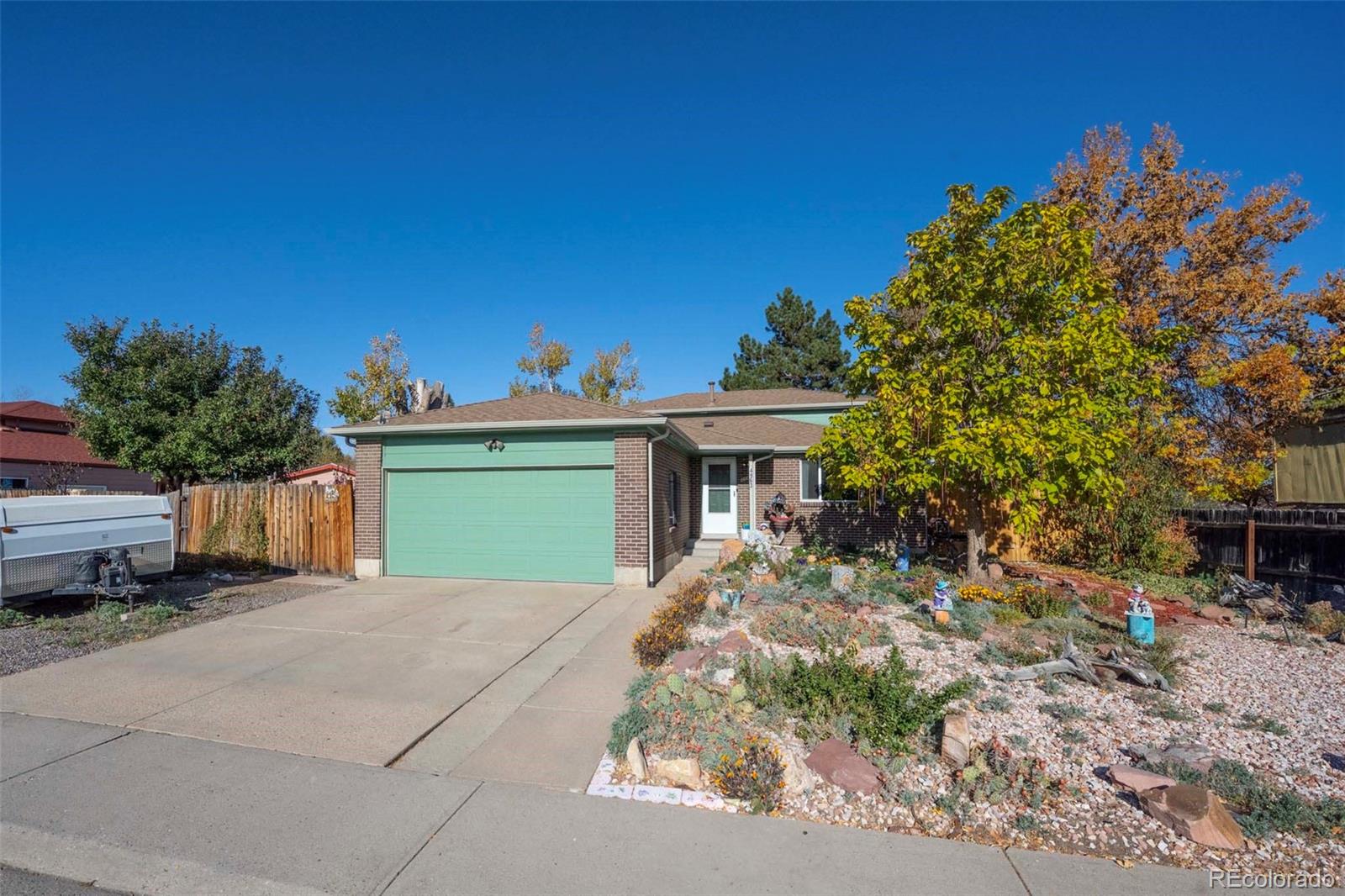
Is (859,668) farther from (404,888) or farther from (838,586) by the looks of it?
(838,586)

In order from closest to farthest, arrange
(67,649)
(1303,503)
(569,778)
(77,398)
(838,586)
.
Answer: (569,778) < (67,649) < (838,586) < (1303,503) < (77,398)

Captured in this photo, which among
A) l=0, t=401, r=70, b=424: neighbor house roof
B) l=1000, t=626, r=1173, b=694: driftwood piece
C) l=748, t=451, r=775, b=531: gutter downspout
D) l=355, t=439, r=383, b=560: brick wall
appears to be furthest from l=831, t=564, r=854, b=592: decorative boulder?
l=0, t=401, r=70, b=424: neighbor house roof

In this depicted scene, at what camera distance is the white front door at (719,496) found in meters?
14.9

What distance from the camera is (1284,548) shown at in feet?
27.1

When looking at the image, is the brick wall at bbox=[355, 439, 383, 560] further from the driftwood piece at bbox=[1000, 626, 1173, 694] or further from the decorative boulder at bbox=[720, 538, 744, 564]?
the driftwood piece at bbox=[1000, 626, 1173, 694]

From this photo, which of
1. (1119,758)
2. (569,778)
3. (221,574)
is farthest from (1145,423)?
(221,574)

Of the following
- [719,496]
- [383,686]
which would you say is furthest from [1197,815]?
[719,496]

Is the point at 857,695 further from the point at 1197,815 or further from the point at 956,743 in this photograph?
the point at 1197,815

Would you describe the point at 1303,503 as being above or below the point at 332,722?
above

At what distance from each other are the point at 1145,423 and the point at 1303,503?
9.07 ft

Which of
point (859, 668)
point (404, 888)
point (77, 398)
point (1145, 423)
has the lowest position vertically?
point (404, 888)

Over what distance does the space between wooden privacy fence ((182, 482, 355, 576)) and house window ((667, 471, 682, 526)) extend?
18.7 ft

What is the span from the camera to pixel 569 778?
3930mm

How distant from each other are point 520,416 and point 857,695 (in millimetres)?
7912
